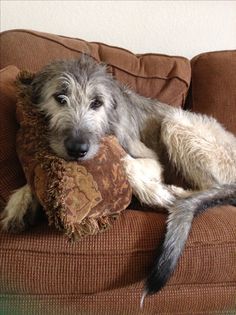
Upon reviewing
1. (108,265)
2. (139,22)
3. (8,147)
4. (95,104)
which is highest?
(139,22)

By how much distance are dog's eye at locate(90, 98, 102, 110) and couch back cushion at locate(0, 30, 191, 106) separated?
591 millimetres

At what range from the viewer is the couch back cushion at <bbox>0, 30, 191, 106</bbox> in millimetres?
2066

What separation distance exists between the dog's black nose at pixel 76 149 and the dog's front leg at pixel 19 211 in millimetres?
212

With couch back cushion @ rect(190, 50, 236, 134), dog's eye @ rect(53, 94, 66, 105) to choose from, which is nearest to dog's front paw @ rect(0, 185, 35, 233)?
dog's eye @ rect(53, 94, 66, 105)

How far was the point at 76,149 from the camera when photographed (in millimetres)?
1395

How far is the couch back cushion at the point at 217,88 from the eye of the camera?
228 centimetres

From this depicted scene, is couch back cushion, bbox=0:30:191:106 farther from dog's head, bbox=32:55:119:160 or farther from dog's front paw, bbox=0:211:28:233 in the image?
dog's front paw, bbox=0:211:28:233

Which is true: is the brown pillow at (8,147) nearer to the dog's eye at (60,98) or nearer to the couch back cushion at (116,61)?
the dog's eye at (60,98)

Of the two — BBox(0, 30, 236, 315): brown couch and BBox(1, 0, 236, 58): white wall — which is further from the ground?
BBox(1, 0, 236, 58): white wall

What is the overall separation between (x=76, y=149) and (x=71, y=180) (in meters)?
0.14

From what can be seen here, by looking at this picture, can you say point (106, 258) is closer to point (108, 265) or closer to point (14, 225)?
point (108, 265)

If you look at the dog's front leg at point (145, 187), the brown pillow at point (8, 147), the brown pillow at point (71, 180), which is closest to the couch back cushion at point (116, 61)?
the brown pillow at point (8, 147)

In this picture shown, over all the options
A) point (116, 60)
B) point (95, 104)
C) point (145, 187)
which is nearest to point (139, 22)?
point (116, 60)

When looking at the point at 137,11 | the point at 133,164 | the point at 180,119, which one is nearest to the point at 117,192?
the point at 133,164
